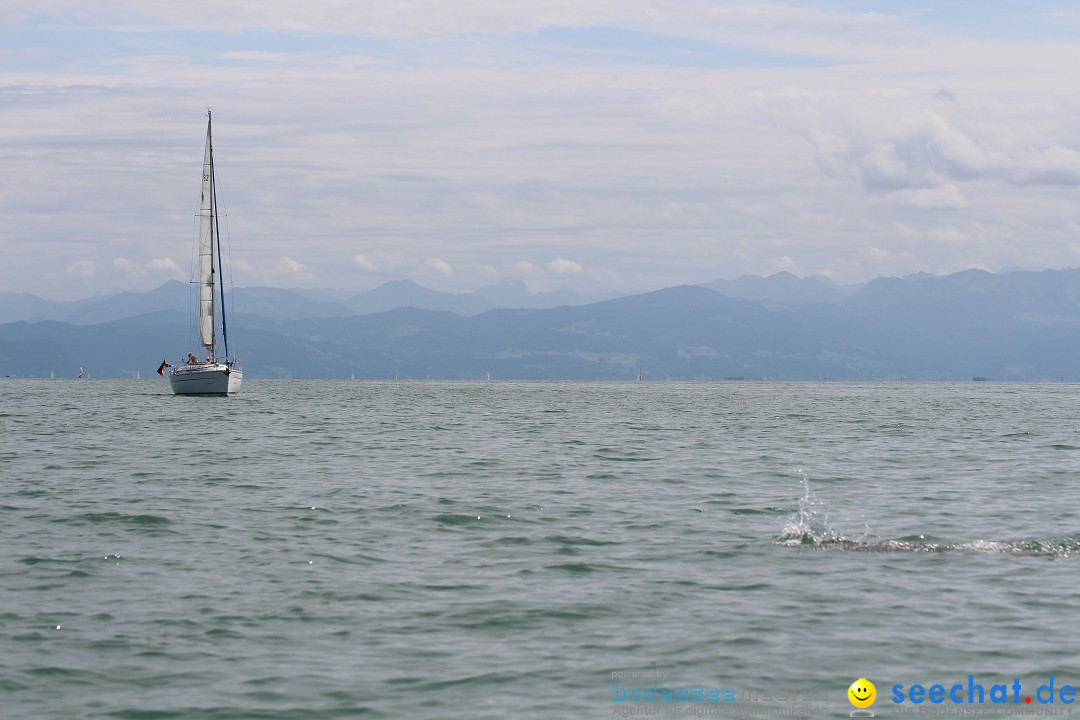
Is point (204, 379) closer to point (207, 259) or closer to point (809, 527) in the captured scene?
point (207, 259)

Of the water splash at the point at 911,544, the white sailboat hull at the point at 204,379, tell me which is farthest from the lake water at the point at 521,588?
the white sailboat hull at the point at 204,379

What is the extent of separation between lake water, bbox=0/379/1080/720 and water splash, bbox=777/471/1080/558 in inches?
5.4

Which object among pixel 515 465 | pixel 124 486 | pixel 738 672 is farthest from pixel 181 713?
pixel 515 465

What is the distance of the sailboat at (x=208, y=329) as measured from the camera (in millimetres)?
113438

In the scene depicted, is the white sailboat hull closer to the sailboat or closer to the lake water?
the sailboat

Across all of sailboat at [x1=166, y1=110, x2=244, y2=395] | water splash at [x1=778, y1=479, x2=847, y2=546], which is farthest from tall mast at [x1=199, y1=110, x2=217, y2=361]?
water splash at [x1=778, y1=479, x2=847, y2=546]

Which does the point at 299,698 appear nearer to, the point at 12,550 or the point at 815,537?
the point at 12,550

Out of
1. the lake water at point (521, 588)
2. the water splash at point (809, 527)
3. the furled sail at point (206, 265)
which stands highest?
the furled sail at point (206, 265)

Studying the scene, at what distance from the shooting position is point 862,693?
15102mm

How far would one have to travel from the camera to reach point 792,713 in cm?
1457

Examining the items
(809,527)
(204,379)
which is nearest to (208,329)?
(204,379)

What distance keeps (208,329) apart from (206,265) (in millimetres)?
6533

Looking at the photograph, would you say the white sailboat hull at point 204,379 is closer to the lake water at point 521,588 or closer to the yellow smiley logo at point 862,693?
the lake water at point 521,588

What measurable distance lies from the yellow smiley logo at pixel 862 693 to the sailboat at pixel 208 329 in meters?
103
